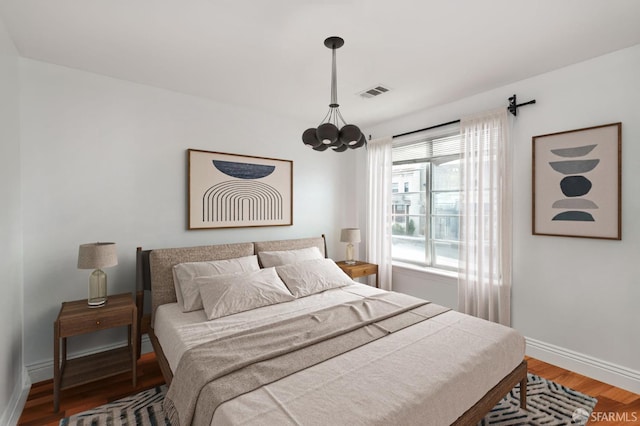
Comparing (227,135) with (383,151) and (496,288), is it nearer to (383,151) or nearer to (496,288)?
(383,151)

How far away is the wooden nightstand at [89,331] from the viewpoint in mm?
2209

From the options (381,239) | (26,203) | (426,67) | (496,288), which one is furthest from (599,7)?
(26,203)

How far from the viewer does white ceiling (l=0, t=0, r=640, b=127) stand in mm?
1878

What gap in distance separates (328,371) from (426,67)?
2.49m

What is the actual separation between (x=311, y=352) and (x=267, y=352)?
0.84 feet

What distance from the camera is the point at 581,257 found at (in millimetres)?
2637

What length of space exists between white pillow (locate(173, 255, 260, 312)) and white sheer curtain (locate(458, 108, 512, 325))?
2.28m

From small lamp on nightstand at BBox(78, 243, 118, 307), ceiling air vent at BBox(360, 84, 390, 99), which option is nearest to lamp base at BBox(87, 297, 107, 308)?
small lamp on nightstand at BBox(78, 243, 118, 307)

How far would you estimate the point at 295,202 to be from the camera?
13.6 feet

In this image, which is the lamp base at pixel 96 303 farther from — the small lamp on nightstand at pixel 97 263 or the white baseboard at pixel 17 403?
the white baseboard at pixel 17 403

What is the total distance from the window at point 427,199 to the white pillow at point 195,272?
2.11m

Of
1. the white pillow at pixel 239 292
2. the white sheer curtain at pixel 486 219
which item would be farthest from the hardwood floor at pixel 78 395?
the white sheer curtain at pixel 486 219

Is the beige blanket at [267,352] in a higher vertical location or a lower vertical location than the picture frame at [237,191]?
lower

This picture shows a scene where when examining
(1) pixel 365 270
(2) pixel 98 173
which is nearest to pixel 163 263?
(2) pixel 98 173
